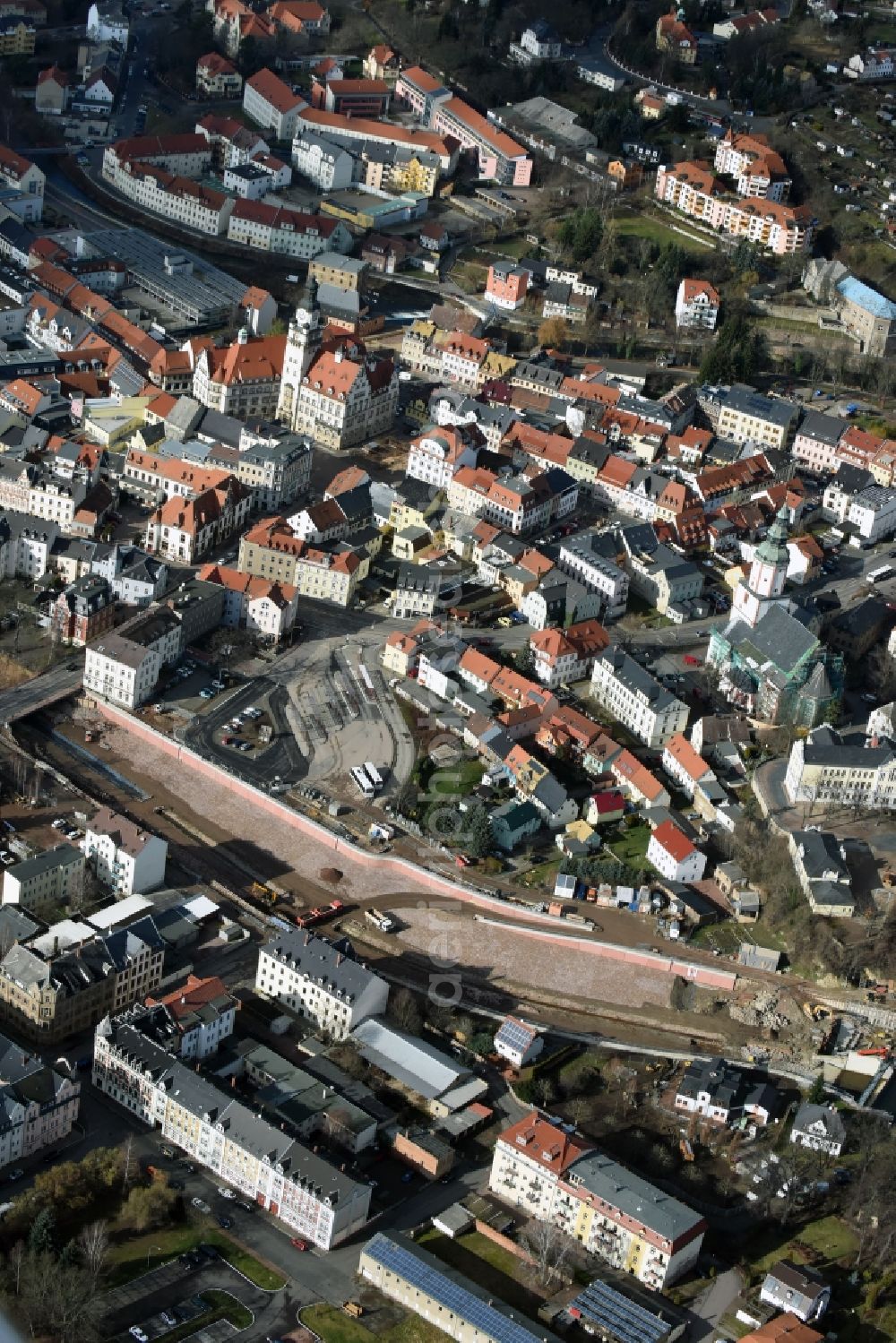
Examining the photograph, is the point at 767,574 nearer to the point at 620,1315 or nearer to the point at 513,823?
the point at 513,823

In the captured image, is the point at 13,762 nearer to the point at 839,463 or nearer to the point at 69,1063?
the point at 69,1063

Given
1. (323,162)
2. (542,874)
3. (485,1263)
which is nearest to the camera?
(485,1263)

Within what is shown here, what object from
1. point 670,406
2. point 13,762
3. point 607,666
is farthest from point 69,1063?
point 670,406

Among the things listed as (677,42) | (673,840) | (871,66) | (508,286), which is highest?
(871,66)

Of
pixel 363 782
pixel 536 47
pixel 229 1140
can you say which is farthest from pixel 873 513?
pixel 536 47

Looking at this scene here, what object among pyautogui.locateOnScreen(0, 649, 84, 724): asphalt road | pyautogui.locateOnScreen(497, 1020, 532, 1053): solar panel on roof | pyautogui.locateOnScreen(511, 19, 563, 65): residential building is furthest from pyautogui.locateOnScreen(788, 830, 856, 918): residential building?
pyautogui.locateOnScreen(511, 19, 563, 65): residential building

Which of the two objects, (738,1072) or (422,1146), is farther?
(738,1072)

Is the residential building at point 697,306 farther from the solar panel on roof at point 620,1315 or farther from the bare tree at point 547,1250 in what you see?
the solar panel on roof at point 620,1315
